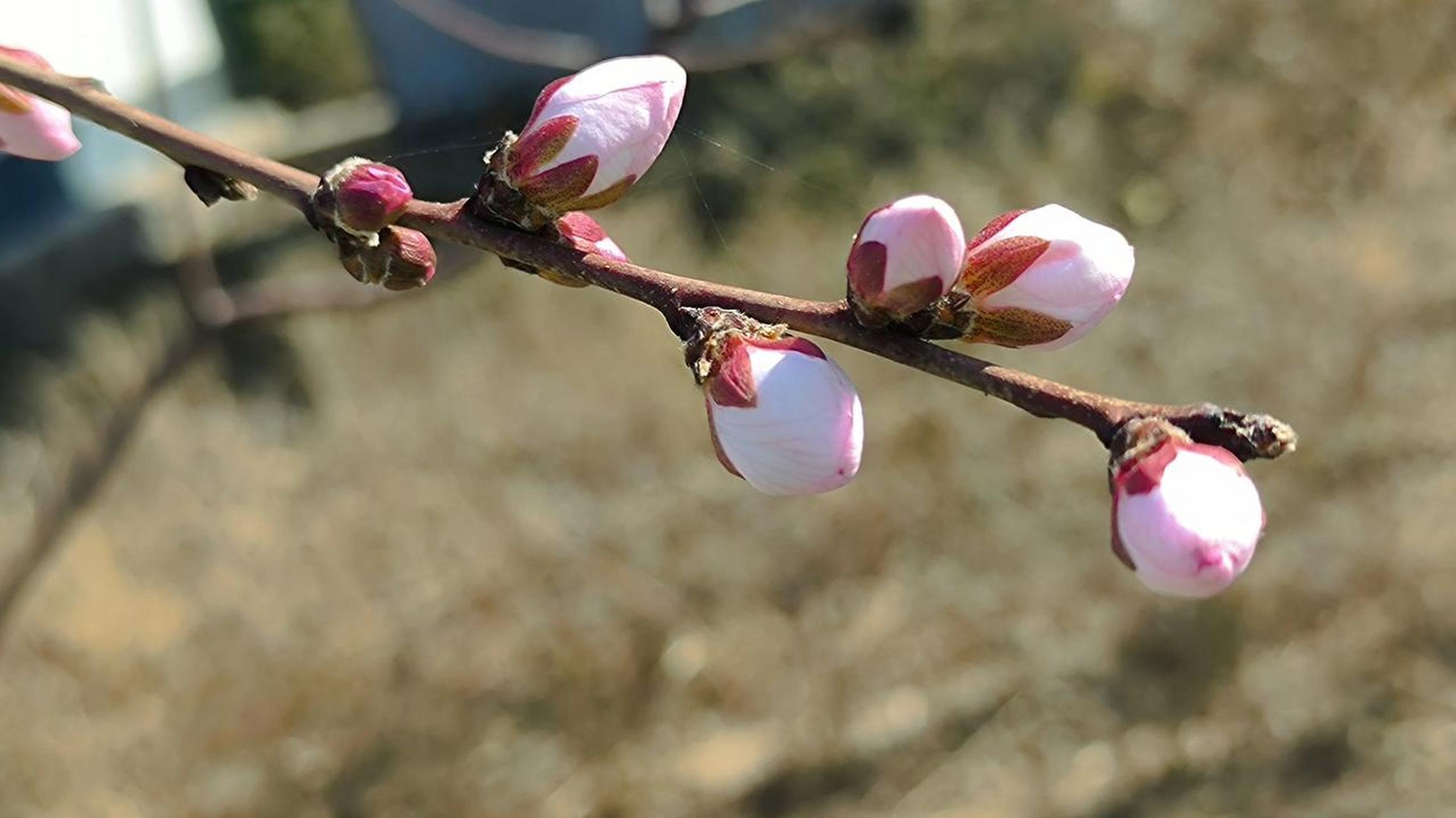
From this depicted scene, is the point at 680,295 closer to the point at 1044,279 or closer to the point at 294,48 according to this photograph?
the point at 1044,279

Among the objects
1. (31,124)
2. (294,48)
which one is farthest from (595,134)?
(294,48)

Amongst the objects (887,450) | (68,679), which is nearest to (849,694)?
(887,450)

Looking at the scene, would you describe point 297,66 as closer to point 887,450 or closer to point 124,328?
point 124,328

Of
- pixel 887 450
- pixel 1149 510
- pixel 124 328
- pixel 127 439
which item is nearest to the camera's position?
pixel 1149 510

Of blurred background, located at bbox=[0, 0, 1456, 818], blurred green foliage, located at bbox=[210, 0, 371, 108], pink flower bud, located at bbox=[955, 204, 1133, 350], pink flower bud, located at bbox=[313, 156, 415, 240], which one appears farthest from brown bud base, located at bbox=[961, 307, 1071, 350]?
blurred green foliage, located at bbox=[210, 0, 371, 108]

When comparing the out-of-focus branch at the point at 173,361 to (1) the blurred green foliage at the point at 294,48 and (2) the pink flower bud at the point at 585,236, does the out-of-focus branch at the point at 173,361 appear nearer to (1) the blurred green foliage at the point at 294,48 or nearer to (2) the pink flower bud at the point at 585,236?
(2) the pink flower bud at the point at 585,236

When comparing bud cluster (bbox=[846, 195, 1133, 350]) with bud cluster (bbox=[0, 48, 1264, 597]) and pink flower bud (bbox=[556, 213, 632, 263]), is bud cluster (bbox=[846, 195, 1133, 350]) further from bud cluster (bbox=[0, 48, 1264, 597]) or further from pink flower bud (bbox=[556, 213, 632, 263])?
pink flower bud (bbox=[556, 213, 632, 263])

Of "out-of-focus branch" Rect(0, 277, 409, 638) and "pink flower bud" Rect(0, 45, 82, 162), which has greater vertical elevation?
"out-of-focus branch" Rect(0, 277, 409, 638)
